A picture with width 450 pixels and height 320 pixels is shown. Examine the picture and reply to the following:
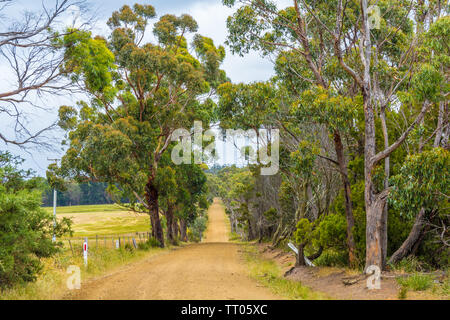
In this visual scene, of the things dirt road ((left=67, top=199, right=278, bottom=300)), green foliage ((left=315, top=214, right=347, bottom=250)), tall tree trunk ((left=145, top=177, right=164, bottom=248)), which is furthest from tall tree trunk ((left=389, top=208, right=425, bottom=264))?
tall tree trunk ((left=145, top=177, right=164, bottom=248))

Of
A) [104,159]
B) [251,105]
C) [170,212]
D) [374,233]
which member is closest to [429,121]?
[374,233]

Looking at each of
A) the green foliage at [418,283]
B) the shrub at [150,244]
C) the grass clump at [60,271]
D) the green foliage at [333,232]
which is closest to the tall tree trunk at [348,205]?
the green foliage at [333,232]

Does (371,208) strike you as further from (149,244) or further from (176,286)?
(149,244)

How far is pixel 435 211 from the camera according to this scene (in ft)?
42.3

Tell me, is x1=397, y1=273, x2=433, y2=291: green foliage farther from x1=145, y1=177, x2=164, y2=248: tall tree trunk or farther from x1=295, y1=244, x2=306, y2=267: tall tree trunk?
x1=145, y1=177, x2=164, y2=248: tall tree trunk

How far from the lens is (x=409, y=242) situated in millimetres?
12836

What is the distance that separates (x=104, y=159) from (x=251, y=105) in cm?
972

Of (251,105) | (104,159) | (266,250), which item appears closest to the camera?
(251,105)

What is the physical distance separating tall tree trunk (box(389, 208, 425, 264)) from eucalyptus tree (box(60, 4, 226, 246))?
46.7ft

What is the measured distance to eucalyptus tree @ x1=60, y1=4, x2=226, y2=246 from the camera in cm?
2283

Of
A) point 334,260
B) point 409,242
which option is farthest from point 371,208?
point 334,260

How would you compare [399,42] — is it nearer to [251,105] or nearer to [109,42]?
[251,105]

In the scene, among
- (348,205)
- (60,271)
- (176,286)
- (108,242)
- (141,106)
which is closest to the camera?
(176,286)

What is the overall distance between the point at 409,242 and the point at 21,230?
35.8 ft
